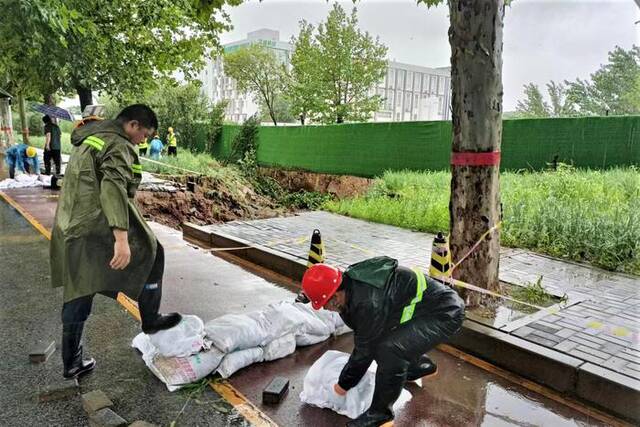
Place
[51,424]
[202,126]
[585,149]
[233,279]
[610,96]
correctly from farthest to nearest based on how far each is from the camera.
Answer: [610,96] < [202,126] < [585,149] < [233,279] < [51,424]

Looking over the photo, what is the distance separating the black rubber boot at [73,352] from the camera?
130 inches

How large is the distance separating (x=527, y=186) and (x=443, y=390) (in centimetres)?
725

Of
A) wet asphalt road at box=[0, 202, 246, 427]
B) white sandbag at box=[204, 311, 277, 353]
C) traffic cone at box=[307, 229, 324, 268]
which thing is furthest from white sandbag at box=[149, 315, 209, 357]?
traffic cone at box=[307, 229, 324, 268]

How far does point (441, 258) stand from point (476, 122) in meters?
1.32

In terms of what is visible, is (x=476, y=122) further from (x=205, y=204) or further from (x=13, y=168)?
(x=13, y=168)

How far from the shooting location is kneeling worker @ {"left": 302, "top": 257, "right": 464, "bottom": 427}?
279cm

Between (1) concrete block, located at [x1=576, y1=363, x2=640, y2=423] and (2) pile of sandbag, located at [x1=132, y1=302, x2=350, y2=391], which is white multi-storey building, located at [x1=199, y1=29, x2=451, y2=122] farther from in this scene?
(1) concrete block, located at [x1=576, y1=363, x2=640, y2=423]

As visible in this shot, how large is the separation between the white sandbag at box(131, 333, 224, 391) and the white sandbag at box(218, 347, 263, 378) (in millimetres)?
50

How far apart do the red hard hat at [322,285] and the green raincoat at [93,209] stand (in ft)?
4.16

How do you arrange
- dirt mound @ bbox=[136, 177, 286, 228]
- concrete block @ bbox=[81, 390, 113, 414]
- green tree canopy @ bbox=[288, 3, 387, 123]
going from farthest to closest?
green tree canopy @ bbox=[288, 3, 387, 123]
dirt mound @ bbox=[136, 177, 286, 228]
concrete block @ bbox=[81, 390, 113, 414]

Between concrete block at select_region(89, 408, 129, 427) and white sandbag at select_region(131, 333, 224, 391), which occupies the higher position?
white sandbag at select_region(131, 333, 224, 391)

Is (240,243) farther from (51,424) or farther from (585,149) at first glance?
(585,149)

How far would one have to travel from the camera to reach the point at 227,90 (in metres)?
74.9

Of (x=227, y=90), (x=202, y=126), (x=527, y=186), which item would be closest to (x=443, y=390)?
(x=527, y=186)
